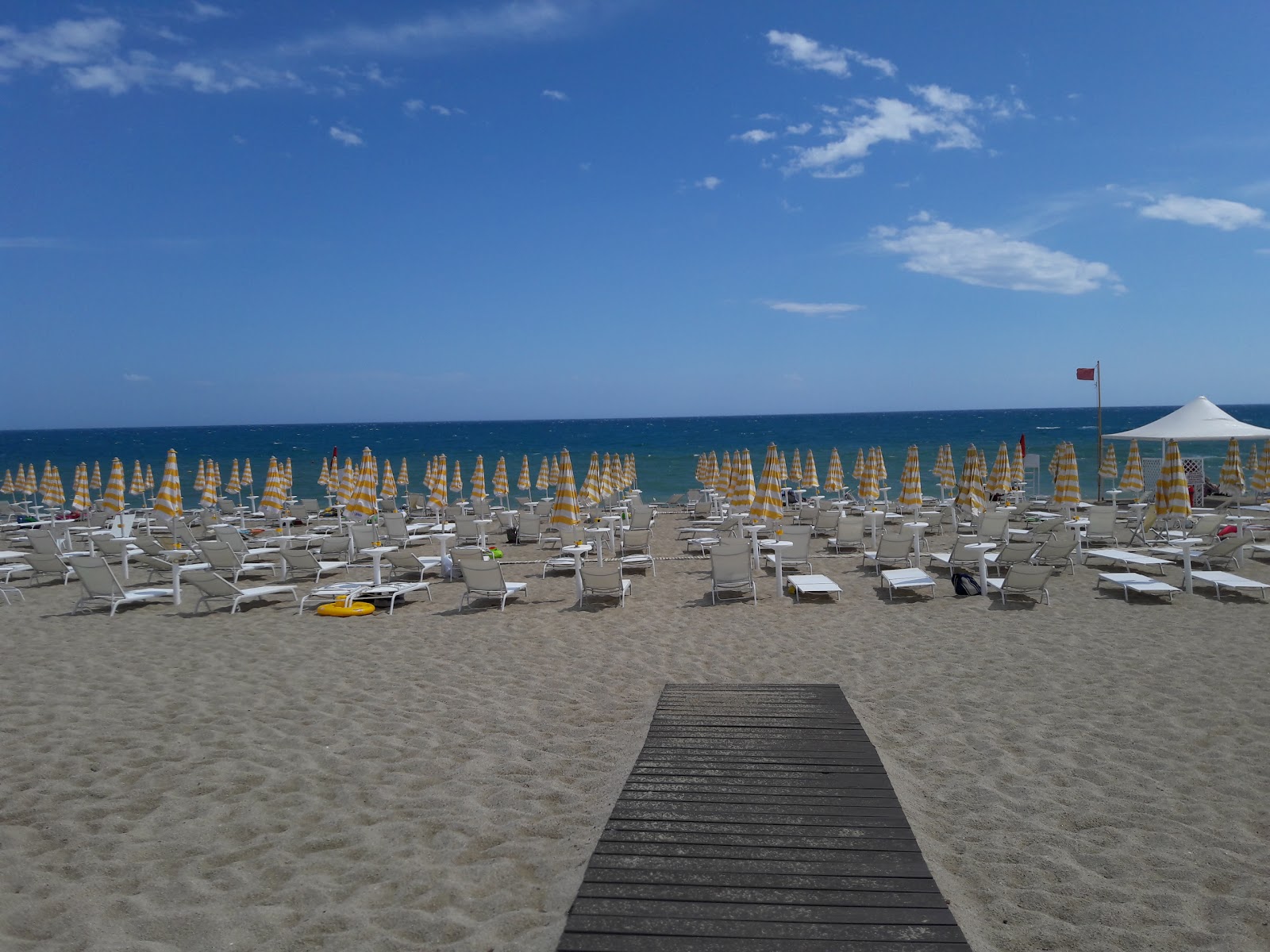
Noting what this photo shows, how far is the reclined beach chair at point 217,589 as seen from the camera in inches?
333

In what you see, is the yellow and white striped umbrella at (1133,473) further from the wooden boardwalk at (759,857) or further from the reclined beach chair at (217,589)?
the reclined beach chair at (217,589)

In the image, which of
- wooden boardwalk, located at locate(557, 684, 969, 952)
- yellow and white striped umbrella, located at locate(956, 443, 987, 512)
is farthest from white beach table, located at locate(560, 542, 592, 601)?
yellow and white striped umbrella, located at locate(956, 443, 987, 512)

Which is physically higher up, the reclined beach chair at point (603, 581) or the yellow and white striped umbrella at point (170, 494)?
the yellow and white striped umbrella at point (170, 494)

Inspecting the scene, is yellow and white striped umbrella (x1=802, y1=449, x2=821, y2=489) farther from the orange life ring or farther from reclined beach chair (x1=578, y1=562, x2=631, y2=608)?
the orange life ring

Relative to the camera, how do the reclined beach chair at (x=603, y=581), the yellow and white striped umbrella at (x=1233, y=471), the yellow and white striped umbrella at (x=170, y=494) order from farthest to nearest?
the yellow and white striped umbrella at (x=1233, y=471) < the yellow and white striped umbrella at (x=170, y=494) < the reclined beach chair at (x=603, y=581)

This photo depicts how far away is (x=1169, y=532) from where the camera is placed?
1250cm

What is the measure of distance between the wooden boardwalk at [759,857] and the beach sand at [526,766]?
0.57 ft

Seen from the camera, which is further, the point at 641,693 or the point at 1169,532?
the point at 1169,532

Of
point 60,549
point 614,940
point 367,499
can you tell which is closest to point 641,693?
point 614,940

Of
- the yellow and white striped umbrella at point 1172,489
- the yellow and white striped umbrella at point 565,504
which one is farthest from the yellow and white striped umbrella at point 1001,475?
the yellow and white striped umbrella at point 565,504

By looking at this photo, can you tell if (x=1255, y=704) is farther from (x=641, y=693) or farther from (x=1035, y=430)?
(x=1035, y=430)

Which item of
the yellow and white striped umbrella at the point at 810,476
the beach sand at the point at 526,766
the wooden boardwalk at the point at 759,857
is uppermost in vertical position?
the yellow and white striped umbrella at the point at 810,476

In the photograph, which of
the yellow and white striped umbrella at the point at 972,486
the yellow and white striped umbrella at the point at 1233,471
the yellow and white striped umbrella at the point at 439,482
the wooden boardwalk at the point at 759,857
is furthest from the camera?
the yellow and white striped umbrella at the point at 439,482

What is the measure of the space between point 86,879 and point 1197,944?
4.12 m
